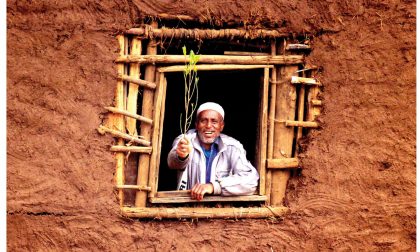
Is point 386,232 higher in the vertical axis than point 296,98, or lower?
lower

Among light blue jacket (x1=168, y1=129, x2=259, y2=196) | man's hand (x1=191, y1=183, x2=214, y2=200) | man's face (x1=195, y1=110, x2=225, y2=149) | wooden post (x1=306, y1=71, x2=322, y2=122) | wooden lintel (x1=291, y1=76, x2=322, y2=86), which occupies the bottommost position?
man's hand (x1=191, y1=183, x2=214, y2=200)

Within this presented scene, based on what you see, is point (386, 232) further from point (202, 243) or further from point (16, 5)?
point (16, 5)

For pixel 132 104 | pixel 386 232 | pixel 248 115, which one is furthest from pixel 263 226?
pixel 248 115

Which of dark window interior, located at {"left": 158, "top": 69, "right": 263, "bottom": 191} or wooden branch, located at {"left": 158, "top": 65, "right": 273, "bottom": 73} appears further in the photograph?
dark window interior, located at {"left": 158, "top": 69, "right": 263, "bottom": 191}

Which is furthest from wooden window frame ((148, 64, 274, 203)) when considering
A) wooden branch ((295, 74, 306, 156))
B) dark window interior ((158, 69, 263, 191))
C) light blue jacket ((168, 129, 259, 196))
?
dark window interior ((158, 69, 263, 191))

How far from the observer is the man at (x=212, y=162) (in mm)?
4645

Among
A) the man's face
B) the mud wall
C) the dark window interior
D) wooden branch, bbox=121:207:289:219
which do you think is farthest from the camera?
the dark window interior

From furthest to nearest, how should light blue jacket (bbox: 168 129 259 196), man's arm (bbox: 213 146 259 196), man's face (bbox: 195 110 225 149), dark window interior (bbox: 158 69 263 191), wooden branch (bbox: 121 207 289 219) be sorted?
dark window interior (bbox: 158 69 263 191), man's face (bbox: 195 110 225 149), light blue jacket (bbox: 168 129 259 196), man's arm (bbox: 213 146 259 196), wooden branch (bbox: 121 207 289 219)

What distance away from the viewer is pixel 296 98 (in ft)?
15.5

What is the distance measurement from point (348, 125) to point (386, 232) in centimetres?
86

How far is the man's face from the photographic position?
5.07 metres

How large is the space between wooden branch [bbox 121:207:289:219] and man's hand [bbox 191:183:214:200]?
0.32ft

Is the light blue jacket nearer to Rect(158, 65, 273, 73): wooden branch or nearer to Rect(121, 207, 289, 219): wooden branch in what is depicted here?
Rect(121, 207, 289, 219): wooden branch

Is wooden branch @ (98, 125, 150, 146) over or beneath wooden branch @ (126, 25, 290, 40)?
beneath
